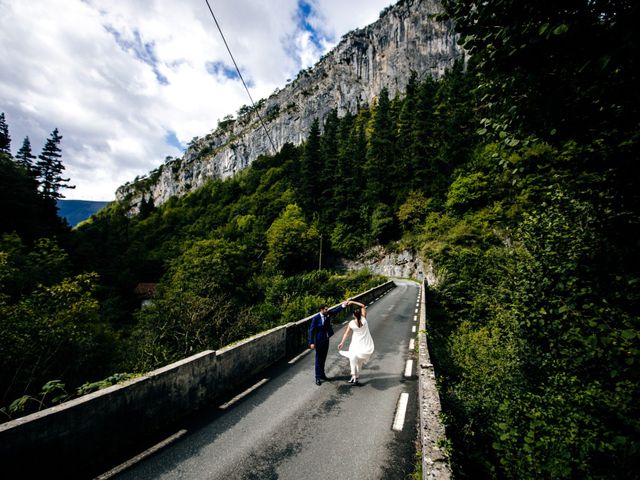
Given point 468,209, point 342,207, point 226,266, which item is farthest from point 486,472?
point 342,207

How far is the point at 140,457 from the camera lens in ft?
13.4

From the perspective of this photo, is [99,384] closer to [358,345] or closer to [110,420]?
[110,420]

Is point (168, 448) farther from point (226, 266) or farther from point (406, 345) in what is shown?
point (226, 266)

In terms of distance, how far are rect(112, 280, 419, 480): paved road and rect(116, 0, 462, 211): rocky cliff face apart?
8518 cm

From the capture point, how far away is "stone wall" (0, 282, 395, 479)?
323 centimetres

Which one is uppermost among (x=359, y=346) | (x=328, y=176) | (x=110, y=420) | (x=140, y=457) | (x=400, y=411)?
(x=328, y=176)

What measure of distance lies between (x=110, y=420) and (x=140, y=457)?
69 centimetres

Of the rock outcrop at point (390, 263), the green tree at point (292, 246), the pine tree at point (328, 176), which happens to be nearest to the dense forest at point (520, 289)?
the rock outcrop at point (390, 263)

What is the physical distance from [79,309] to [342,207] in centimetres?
4343

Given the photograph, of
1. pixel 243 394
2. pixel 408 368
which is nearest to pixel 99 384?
pixel 243 394

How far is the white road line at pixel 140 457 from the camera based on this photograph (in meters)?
3.73

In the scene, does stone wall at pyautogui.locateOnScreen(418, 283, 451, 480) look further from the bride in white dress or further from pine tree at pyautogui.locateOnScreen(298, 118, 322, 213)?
pine tree at pyautogui.locateOnScreen(298, 118, 322, 213)

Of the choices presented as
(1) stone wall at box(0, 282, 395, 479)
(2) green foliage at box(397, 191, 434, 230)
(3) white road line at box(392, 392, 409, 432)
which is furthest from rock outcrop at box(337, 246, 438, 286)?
(1) stone wall at box(0, 282, 395, 479)

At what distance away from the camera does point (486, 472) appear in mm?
3721
